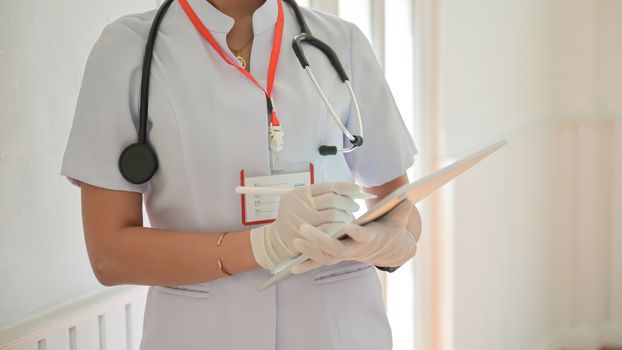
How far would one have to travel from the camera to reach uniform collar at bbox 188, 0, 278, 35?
1.14 m

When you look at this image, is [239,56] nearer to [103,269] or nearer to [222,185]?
[222,185]

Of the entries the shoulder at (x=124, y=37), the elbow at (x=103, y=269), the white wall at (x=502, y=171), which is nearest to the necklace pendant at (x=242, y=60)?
the shoulder at (x=124, y=37)

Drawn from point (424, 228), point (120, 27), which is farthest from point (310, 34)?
point (424, 228)

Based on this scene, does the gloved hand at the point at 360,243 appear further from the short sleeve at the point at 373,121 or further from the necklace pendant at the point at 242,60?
the necklace pendant at the point at 242,60

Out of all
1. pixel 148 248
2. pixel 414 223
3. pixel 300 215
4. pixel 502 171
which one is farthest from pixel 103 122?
pixel 502 171

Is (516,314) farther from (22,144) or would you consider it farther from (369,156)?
(22,144)

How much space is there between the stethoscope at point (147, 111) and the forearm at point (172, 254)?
0.29 ft

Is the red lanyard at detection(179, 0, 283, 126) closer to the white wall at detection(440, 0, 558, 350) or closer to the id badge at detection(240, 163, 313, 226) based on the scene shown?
the id badge at detection(240, 163, 313, 226)

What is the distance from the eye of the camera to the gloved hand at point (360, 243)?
924 millimetres

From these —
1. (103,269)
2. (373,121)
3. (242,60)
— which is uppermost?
(242,60)

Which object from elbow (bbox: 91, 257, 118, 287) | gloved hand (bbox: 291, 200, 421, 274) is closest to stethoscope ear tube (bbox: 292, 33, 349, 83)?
gloved hand (bbox: 291, 200, 421, 274)

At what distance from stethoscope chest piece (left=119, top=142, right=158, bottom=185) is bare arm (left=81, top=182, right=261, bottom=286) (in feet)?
0.13

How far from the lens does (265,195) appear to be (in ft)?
3.65

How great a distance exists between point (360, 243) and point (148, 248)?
0.32 meters
